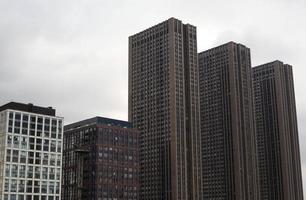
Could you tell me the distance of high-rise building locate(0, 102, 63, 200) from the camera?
18850 cm

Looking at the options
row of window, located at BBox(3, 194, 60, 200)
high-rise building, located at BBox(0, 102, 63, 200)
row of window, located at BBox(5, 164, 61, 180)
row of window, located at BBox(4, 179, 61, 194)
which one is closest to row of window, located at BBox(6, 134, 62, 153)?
high-rise building, located at BBox(0, 102, 63, 200)

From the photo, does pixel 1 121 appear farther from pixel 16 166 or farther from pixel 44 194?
pixel 44 194

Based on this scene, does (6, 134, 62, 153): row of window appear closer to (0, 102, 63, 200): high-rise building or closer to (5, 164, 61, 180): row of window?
(0, 102, 63, 200): high-rise building

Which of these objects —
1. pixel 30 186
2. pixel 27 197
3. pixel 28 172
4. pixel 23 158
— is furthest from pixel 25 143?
pixel 27 197

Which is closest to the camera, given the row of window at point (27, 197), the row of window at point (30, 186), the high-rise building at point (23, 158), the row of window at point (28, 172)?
the row of window at point (27, 197)

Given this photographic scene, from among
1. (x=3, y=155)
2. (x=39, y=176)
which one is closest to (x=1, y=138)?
(x=3, y=155)

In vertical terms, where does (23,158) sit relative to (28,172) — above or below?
above

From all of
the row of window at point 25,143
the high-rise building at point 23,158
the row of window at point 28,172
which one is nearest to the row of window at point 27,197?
the high-rise building at point 23,158

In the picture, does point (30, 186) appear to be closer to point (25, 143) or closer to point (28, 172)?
point (28, 172)

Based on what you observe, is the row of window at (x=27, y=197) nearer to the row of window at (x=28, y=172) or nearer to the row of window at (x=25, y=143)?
the row of window at (x=28, y=172)

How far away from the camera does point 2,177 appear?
188 m

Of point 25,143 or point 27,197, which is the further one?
point 25,143

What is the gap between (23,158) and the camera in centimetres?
19362

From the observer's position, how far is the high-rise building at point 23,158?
188 m
